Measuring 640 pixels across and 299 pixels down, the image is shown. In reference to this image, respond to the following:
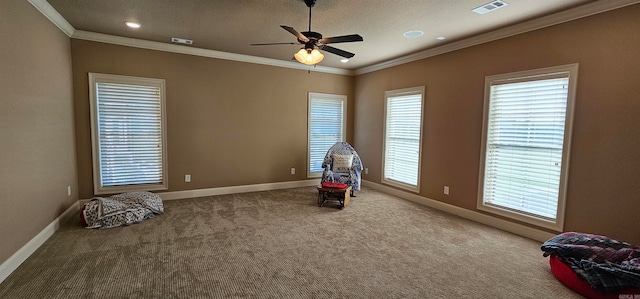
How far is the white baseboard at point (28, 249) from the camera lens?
249 cm

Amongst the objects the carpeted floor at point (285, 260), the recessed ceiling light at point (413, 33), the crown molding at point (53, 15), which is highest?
the recessed ceiling light at point (413, 33)

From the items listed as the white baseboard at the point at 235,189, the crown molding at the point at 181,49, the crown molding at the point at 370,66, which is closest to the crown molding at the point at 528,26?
the crown molding at the point at 370,66

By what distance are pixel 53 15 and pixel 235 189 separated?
3.55 metres

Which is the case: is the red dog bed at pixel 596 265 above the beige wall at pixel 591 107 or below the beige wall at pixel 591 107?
below

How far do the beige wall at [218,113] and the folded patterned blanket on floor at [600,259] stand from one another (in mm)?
4495

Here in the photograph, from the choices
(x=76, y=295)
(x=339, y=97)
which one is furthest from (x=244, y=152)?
(x=76, y=295)

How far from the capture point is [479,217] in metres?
4.18

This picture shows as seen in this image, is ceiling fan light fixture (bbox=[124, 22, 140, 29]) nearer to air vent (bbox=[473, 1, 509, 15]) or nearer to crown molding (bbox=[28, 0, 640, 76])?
crown molding (bbox=[28, 0, 640, 76])

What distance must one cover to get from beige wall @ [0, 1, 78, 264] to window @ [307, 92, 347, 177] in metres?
4.04

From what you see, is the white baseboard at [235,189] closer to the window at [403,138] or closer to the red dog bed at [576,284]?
the window at [403,138]

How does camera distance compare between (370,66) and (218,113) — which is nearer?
(218,113)

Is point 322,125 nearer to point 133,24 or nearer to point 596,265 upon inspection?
point 133,24

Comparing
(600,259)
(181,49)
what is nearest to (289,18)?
(181,49)

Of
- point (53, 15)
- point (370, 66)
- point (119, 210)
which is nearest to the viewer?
point (53, 15)
